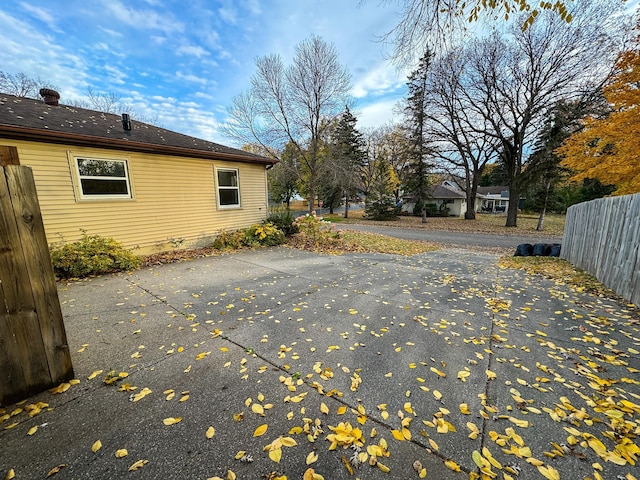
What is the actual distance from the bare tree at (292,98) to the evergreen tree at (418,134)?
252 inches

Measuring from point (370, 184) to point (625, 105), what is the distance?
69.7 feet

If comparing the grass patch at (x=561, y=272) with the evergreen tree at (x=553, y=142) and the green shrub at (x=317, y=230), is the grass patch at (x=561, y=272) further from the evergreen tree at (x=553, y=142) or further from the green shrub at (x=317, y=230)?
the evergreen tree at (x=553, y=142)

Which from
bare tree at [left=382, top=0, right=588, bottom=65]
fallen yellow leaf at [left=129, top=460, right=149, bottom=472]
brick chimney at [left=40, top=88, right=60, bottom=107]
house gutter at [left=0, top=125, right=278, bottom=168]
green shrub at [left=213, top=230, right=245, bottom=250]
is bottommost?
fallen yellow leaf at [left=129, top=460, right=149, bottom=472]

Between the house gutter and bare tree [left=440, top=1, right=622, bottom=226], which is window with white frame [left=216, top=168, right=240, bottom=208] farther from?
bare tree [left=440, top=1, right=622, bottom=226]

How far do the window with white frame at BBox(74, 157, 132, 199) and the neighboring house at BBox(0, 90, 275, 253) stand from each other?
0.02m

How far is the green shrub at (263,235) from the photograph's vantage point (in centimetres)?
892

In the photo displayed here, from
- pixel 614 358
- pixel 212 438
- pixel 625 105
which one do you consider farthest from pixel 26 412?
pixel 625 105

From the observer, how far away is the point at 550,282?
205 inches

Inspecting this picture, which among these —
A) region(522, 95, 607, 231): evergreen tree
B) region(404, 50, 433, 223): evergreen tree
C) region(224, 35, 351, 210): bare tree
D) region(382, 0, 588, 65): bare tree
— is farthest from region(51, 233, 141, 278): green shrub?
region(404, 50, 433, 223): evergreen tree

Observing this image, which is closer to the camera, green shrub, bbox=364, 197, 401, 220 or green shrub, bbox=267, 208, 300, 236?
green shrub, bbox=267, 208, 300, 236

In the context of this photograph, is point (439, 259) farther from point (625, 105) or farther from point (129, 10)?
point (129, 10)

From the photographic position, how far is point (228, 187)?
9.08m

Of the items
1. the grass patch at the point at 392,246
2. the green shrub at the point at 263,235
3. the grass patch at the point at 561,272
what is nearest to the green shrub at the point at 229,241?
the green shrub at the point at 263,235

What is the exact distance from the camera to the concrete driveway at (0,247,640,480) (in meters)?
1.55
